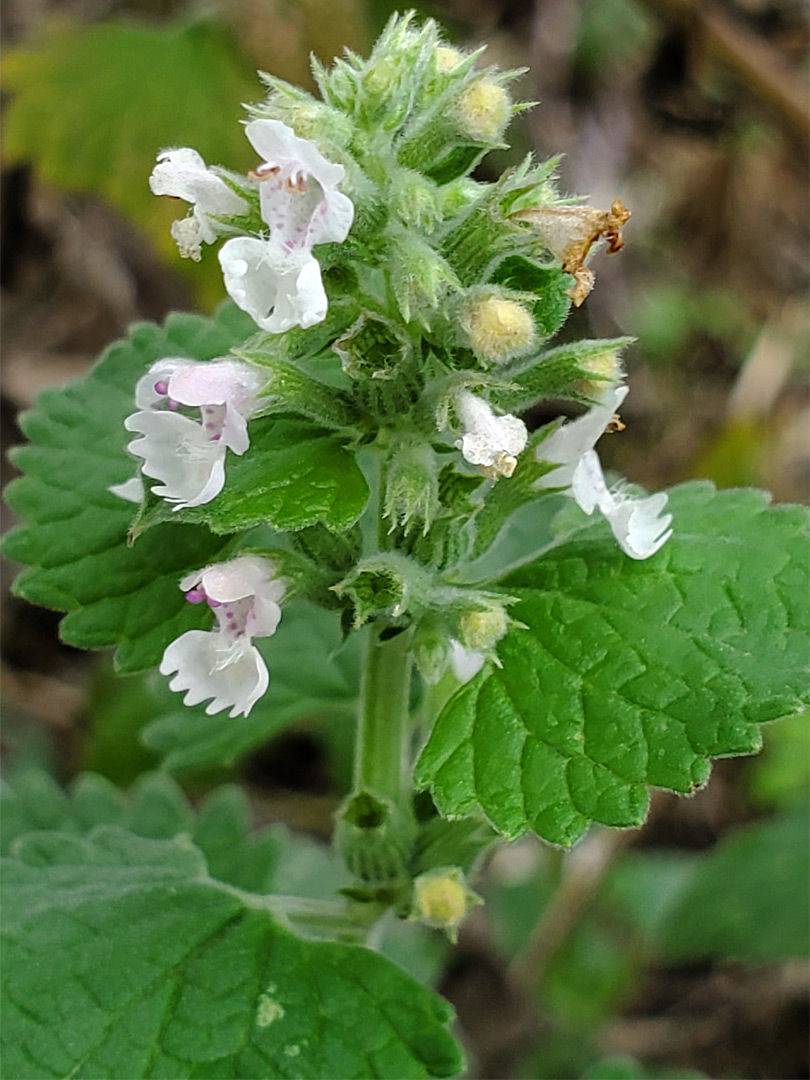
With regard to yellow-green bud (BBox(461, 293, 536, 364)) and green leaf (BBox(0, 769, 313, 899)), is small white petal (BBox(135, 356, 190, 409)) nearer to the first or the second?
yellow-green bud (BBox(461, 293, 536, 364))

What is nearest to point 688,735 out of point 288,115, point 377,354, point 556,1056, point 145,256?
point 377,354

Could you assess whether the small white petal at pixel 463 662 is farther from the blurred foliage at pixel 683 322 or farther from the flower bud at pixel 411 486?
the blurred foliage at pixel 683 322

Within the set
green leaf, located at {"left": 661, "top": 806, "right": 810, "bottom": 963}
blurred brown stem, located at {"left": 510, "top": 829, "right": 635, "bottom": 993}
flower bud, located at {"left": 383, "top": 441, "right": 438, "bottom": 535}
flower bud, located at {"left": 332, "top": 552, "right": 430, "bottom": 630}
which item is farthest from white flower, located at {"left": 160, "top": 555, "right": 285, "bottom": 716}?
blurred brown stem, located at {"left": 510, "top": 829, "right": 635, "bottom": 993}

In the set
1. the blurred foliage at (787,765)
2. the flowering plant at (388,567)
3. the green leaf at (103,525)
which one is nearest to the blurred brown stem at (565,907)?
the blurred foliage at (787,765)

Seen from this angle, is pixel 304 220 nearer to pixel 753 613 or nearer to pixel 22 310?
pixel 753 613

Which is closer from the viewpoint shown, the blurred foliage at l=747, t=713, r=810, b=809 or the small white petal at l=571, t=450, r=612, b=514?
the small white petal at l=571, t=450, r=612, b=514

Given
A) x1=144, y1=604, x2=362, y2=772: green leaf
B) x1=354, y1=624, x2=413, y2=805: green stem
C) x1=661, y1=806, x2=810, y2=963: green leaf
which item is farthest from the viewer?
x1=661, y1=806, x2=810, y2=963: green leaf
